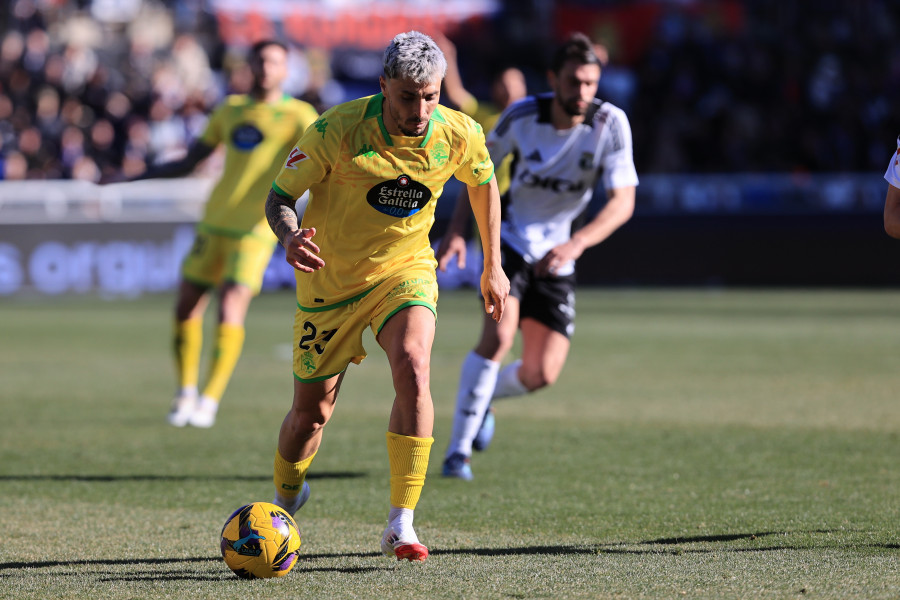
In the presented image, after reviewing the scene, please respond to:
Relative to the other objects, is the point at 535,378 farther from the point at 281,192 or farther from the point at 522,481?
the point at 281,192

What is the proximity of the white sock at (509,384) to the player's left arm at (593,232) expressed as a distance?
2.38 ft

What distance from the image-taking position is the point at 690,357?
1272cm

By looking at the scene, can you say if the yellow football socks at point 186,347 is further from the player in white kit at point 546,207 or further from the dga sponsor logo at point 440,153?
the dga sponsor logo at point 440,153

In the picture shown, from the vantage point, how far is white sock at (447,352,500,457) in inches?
269

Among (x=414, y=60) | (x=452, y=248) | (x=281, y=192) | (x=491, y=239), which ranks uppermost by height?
(x=414, y=60)

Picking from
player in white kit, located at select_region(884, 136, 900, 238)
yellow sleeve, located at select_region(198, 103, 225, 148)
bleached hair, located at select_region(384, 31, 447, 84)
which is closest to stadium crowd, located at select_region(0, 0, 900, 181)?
yellow sleeve, located at select_region(198, 103, 225, 148)

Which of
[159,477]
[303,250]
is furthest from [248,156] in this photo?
[303,250]

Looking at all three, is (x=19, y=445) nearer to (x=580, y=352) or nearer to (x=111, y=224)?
(x=580, y=352)

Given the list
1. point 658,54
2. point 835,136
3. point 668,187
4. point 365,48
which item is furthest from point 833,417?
point 365,48

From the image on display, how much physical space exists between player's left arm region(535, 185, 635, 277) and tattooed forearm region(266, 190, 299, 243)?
203 cm

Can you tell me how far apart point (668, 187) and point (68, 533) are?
1774cm

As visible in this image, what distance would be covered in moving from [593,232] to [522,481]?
1385mm

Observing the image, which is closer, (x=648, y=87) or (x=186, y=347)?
(x=186, y=347)

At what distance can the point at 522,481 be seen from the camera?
261 inches
